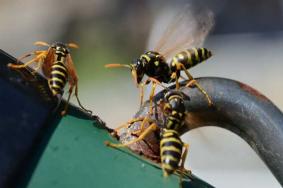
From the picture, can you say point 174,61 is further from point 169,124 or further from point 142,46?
point 142,46

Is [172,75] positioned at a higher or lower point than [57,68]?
lower

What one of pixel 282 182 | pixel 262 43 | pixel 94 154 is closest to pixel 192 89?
pixel 282 182

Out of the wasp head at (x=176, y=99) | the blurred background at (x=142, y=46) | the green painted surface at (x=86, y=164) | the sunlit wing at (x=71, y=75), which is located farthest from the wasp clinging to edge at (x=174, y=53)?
the blurred background at (x=142, y=46)

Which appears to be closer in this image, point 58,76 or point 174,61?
point 58,76

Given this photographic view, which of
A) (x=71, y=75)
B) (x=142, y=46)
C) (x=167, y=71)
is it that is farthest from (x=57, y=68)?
(x=142, y=46)

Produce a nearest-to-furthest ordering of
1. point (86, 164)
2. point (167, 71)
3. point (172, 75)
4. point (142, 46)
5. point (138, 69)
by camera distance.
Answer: point (86, 164)
point (172, 75)
point (167, 71)
point (138, 69)
point (142, 46)

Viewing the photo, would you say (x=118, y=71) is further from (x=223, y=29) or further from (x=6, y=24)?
(x=6, y=24)

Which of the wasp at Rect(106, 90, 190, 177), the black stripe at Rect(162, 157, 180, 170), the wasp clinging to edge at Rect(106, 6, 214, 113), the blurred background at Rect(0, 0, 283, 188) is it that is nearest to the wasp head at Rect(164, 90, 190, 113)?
the wasp at Rect(106, 90, 190, 177)
